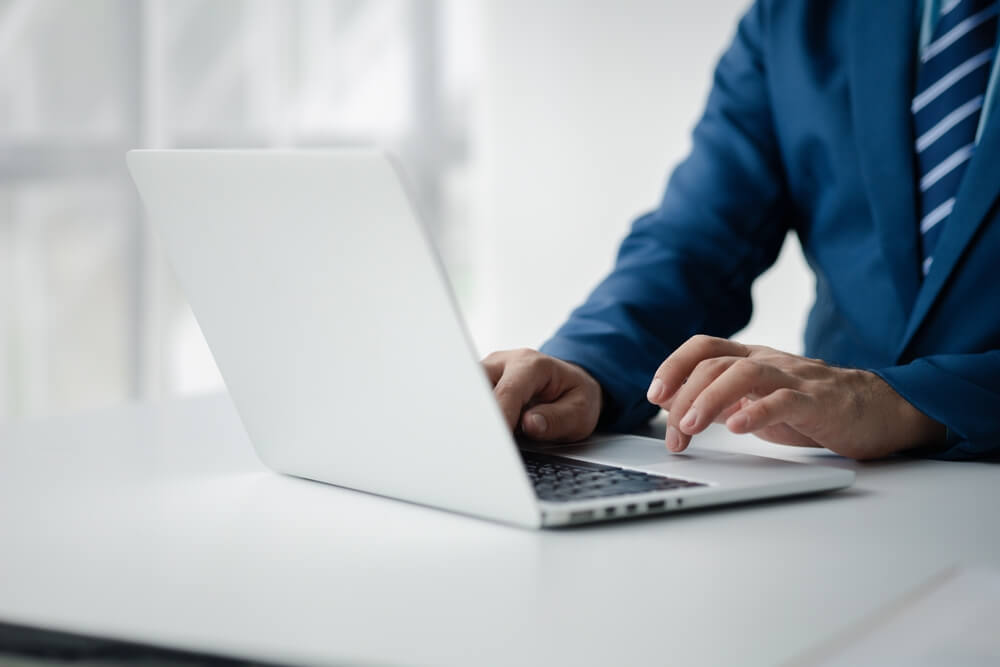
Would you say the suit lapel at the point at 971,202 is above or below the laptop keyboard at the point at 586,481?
above

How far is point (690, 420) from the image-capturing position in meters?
0.84

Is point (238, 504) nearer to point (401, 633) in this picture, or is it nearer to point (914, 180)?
point (401, 633)

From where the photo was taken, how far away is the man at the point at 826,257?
3.00ft

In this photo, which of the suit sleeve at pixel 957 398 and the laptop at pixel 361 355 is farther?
the suit sleeve at pixel 957 398

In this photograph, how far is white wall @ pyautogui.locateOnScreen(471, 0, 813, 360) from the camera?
3.34 meters

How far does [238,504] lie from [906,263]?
75 centimetres

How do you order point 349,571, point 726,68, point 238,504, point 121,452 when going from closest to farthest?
point 349,571 → point 238,504 → point 121,452 → point 726,68

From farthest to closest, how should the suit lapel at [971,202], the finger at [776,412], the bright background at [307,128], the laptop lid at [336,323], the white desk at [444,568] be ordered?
1. the bright background at [307,128]
2. the suit lapel at [971,202]
3. the finger at [776,412]
4. the laptop lid at [336,323]
5. the white desk at [444,568]

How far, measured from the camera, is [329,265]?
0.71 metres

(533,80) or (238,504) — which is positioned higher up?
(533,80)

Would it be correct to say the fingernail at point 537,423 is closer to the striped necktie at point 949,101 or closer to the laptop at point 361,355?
the laptop at point 361,355

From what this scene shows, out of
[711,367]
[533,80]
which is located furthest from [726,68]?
[533,80]

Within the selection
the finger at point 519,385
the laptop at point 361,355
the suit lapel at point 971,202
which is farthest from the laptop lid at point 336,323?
the suit lapel at point 971,202

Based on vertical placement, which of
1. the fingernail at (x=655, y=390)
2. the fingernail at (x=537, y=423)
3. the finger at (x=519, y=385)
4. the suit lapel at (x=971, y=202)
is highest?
the suit lapel at (x=971, y=202)
